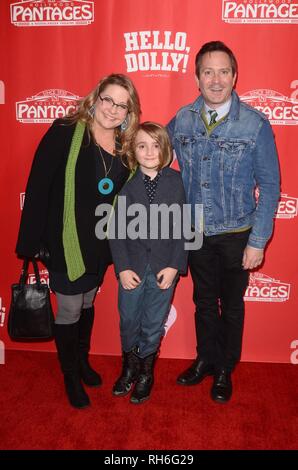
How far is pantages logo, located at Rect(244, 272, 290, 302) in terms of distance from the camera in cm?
286

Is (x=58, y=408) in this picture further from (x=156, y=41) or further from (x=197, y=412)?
(x=156, y=41)

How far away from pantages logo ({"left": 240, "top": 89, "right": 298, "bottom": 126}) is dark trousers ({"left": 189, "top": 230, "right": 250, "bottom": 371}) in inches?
29.6

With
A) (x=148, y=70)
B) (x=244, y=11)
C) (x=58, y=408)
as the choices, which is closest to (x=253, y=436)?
(x=58, y=408)

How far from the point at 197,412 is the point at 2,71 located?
88.8 inches

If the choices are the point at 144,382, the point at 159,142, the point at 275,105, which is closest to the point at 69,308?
the point at 144,382

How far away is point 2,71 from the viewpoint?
8.89 ft

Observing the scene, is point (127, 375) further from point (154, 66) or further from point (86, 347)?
point (154, 66)

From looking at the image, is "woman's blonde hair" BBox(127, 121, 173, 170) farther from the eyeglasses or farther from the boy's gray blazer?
the eyeglasses

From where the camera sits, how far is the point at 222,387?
2.54m

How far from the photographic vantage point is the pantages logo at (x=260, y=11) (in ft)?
8.20

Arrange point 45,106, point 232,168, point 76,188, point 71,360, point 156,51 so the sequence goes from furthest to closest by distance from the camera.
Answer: point 45,106, point 156,51, point 71,360, point 232,168, point 76,188

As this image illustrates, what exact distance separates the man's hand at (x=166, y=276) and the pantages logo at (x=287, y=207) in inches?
33.3

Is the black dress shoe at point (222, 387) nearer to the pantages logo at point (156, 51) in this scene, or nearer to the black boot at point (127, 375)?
the black boot at point (127, 375)

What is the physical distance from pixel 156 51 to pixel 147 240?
112 centimetres
